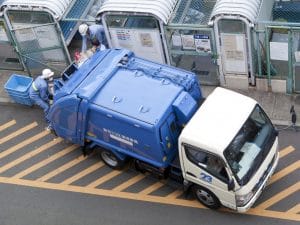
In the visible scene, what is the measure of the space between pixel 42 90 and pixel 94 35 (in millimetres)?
2240

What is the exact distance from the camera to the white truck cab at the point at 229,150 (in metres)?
11.2

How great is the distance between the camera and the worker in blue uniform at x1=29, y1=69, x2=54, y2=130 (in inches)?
575

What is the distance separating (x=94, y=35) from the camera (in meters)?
15.5

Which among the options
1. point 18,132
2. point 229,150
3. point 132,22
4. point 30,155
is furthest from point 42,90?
point 229,150

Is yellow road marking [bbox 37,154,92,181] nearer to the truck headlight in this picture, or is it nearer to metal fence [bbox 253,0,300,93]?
the truck headlight

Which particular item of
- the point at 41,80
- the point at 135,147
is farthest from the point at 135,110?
the point at 41,80

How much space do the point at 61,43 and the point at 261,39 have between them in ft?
19.1

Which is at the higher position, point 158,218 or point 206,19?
point 206,19

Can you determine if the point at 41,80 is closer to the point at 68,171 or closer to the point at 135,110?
the point at 68,171

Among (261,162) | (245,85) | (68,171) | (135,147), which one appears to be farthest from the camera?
(245,85)

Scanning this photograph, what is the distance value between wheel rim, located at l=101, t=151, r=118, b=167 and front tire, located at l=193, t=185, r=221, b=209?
2327mm

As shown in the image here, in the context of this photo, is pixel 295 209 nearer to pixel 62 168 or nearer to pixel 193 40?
pixel 193 40

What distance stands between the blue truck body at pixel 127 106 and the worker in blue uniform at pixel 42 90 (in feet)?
3.75

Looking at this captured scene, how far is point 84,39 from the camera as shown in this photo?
1573 centimetres
